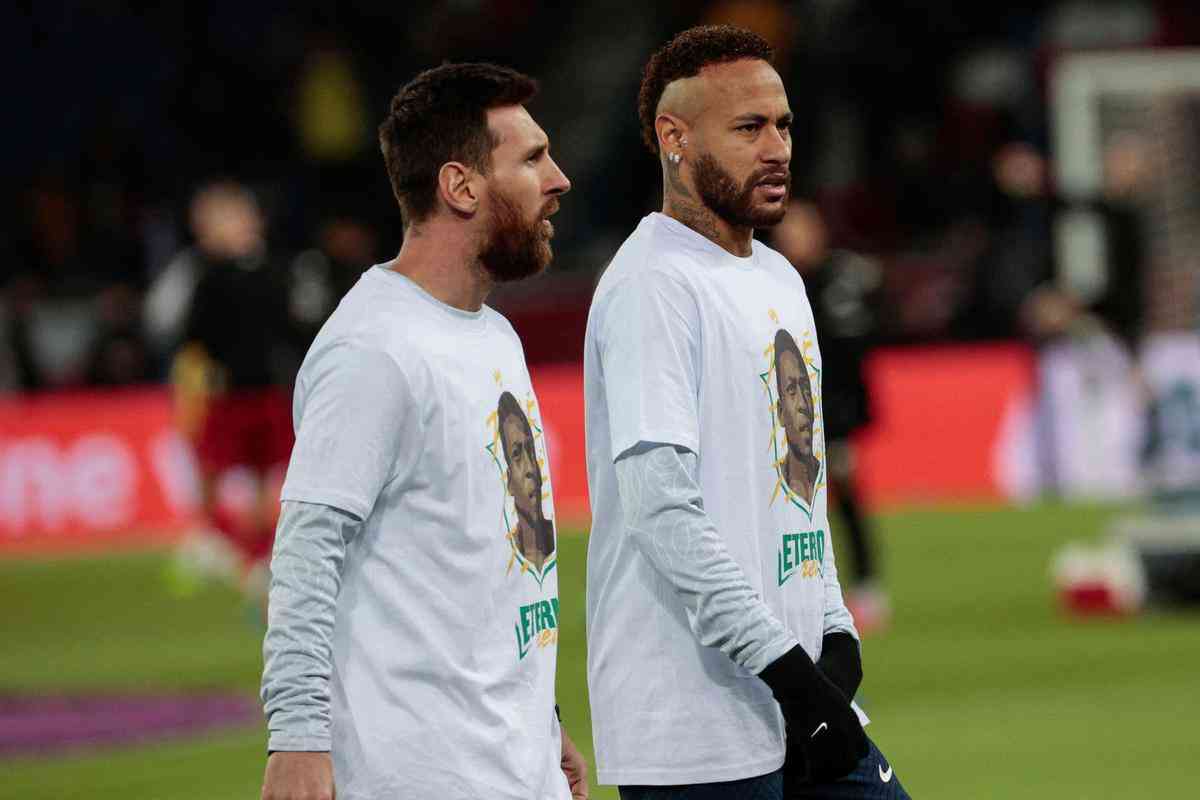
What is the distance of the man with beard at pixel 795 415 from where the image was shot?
422cm

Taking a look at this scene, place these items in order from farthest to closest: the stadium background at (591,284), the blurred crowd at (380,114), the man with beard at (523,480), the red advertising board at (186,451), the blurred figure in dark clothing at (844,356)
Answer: the blurred crowd at (380,114), the red advertising board at (186,451), the blurred figure in dark clothing at (844,356), the stadium background at (591,284), the man with beard at (523,480)

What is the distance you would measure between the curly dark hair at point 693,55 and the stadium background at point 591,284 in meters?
4.41

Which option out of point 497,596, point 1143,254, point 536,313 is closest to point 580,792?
point 497,596

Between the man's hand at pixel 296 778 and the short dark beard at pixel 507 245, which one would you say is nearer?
the man's hand at pixel 296 778

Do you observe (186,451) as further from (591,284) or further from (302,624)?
(302,624)

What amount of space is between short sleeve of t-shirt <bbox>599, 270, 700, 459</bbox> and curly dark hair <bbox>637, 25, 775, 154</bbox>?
1.35ft

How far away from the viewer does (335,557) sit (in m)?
3.73

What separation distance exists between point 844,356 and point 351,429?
8072mm

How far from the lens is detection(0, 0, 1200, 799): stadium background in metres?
10.4

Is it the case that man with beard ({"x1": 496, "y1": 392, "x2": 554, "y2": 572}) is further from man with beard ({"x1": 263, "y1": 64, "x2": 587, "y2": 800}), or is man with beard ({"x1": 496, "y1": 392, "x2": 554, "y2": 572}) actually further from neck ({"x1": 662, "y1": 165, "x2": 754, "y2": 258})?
neck ({"x1": 662, "y1": 165, "x2": 754, "y2": 258})

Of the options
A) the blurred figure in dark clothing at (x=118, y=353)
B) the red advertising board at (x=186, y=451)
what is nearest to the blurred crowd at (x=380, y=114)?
the blurred figure in dark clothing at (x=118, y=353)

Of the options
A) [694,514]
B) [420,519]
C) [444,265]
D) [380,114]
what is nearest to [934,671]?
[694,514]

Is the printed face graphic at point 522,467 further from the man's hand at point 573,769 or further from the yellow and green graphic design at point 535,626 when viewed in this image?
the man's hand at point 573,769

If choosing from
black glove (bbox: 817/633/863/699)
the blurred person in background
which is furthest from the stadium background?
black glove (bbox: 817/633/863/699)
